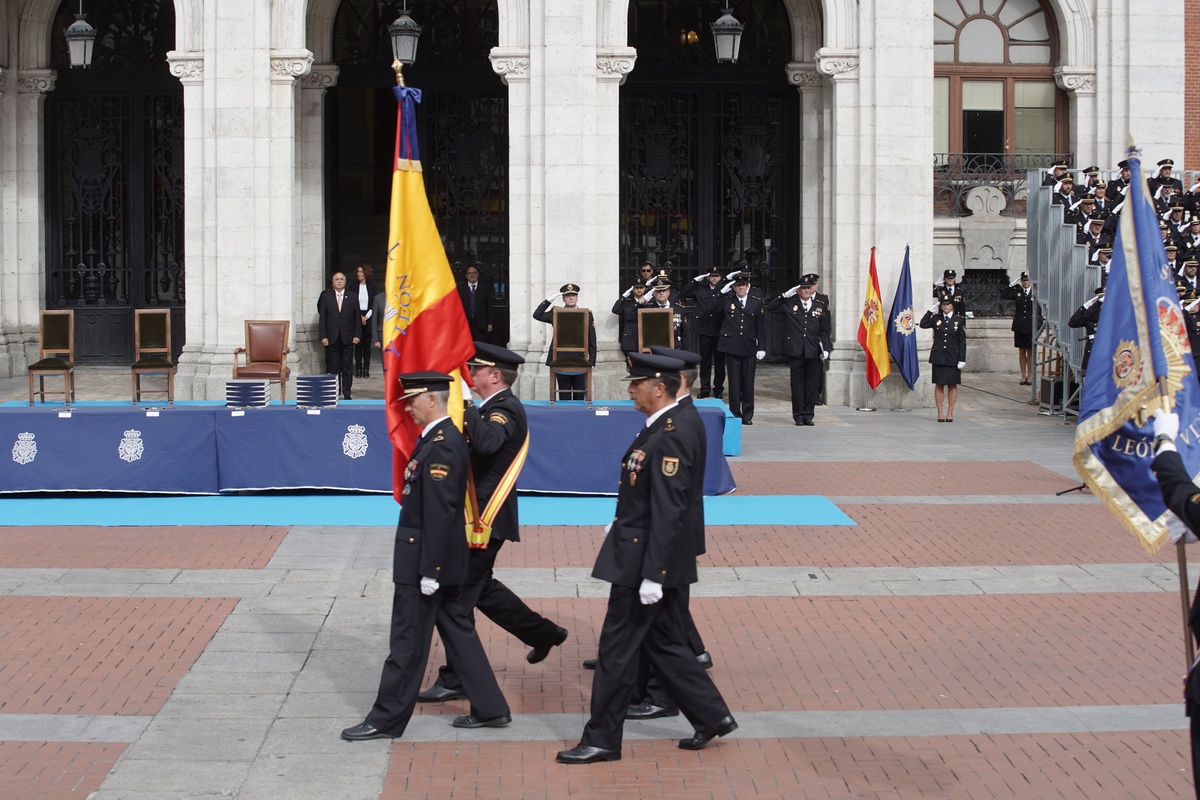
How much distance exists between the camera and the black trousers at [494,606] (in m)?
7.79

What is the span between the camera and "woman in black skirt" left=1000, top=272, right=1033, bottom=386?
2309 centimetres

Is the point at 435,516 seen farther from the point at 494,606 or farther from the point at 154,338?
the point at 154,338

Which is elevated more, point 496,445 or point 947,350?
point 947,350

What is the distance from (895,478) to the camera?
1549cm

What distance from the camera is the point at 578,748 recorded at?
23.4 feet

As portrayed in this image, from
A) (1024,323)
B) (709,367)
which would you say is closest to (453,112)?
(709,367)

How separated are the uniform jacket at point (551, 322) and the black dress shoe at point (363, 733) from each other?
12.2 meters

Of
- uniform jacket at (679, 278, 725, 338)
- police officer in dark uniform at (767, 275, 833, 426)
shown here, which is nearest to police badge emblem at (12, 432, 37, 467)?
police officer in dark uniform at (767, 275, 833, 426)

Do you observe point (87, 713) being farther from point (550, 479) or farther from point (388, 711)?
point (550, 479)

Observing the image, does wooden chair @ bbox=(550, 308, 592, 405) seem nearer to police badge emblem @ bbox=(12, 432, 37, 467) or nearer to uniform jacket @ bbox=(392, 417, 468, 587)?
police badge emblem @ bbox=(12, 432, 37, 467)

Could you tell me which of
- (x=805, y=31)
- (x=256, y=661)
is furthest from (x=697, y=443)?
(x=805, y=31)

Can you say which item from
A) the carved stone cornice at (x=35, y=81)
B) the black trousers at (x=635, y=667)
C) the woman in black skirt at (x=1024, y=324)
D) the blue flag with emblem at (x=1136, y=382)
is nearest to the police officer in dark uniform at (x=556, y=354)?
the woman in black skirt at (x=1024, y=324)

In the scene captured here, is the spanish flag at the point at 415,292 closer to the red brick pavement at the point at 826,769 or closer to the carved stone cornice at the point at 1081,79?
the red brick pavement at the point at 826,769

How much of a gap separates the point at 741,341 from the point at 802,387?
1.00 meters
